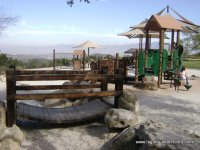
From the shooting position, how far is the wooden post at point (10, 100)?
7.02 metres

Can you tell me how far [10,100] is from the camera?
7.07 metres

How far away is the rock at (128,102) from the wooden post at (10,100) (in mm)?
2358

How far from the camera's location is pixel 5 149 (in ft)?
19.4

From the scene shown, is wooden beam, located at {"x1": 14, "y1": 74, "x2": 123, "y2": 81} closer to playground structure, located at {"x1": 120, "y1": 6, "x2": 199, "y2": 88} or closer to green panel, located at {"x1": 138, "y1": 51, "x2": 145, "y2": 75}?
playground structure, located at {"x1": 120, "y1": 6, "x2": 199, "y2": 88}

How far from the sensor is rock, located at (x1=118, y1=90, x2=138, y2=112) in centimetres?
775

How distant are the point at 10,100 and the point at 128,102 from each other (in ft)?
8.49

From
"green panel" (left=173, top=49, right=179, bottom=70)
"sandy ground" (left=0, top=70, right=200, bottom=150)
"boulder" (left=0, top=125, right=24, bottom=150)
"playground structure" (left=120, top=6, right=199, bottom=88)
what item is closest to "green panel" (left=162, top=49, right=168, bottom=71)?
"playground structure" (left=120, top=6, right=199, bottom=88)

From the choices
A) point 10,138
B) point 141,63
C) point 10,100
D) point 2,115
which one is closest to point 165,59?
point 141,63

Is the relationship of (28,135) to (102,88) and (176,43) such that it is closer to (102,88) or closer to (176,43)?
(102,88)

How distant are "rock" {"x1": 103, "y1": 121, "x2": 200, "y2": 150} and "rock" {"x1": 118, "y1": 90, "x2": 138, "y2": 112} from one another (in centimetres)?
160

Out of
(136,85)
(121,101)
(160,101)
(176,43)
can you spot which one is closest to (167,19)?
(176,43)

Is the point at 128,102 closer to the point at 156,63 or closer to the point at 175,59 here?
the point at 156,63

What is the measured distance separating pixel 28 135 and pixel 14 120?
439 mm

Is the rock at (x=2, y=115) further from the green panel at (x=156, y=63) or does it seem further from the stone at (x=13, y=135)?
the green panel at (x=156, y=63)
